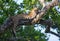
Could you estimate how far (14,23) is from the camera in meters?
6.38

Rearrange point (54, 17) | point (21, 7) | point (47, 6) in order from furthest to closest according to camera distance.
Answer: point (21, 7) < point (54, 17) < point (47, 6)

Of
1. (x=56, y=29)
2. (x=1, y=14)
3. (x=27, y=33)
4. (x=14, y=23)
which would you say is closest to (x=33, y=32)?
(x=27, y=33)

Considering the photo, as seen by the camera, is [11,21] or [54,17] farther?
[54,17]

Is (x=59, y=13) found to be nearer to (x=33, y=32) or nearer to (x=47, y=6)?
(x=33, y=32)

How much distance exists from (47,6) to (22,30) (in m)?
3.10

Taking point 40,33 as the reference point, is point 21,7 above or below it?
above

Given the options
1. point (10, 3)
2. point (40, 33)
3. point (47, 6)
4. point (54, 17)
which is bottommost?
point (40, 33)

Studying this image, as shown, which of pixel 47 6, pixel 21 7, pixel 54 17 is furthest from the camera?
pixel 21 7

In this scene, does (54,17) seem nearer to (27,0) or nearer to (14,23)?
(27,0)

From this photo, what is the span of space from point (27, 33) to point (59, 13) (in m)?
1.68

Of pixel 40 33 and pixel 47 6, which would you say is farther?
pixel 40 33

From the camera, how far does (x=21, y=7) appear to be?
9.27 m

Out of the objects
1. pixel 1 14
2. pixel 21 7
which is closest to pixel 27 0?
pixel 21 7

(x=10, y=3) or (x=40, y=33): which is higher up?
(x=10, y=3)
